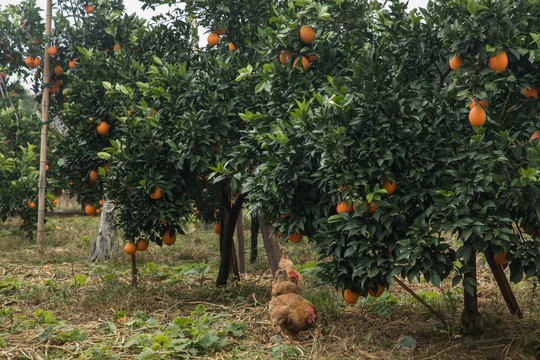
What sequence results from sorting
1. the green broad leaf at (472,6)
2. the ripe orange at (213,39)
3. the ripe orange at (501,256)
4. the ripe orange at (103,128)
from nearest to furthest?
the green broad leaf at (472,6)
the ripe orange at (501,256)
the ripe orange at (213,39)
the ripe orange at (103,128)

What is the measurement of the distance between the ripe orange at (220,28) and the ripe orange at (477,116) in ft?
11.4

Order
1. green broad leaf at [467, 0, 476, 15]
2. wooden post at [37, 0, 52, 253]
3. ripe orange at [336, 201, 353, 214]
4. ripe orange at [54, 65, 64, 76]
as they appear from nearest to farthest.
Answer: green broad leaf at [467, 0, 476, 15], ripe orange at [336, 201, 353, 214], wooden post at [37, 0, 52, 253], ripe orange at [54, 65, 64, 76]

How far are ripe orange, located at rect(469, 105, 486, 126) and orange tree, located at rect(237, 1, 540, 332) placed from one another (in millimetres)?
57

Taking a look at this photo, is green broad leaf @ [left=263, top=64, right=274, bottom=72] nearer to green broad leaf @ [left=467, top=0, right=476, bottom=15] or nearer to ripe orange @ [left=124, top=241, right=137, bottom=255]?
green broad leaf @ [left=467, top=0, right=476, bottom=15]

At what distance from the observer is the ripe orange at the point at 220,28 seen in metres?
6.28

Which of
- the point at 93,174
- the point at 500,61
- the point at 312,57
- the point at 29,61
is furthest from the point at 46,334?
the point at 29,61

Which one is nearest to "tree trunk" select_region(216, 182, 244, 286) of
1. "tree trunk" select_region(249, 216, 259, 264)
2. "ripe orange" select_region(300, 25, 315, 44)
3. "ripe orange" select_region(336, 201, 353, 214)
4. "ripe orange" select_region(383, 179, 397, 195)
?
"tree trunk" select_region(249, 216, 259, 264)

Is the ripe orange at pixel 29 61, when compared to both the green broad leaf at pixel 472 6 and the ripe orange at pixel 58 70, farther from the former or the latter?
the green broad leaf at pixel 472 6

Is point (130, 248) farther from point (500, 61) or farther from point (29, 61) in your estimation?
point (29, 61)

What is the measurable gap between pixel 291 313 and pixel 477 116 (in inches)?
99.1

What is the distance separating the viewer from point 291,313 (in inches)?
197

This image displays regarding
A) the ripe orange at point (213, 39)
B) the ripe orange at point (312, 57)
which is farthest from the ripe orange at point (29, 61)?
the ripe orange at point (312, 57)

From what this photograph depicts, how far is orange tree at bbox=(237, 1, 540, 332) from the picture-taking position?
153 inches

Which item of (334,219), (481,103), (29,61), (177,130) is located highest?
(29,61)
